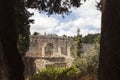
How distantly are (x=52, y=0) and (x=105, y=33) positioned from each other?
6135 mm

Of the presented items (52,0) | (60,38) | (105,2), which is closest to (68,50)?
(60,38)

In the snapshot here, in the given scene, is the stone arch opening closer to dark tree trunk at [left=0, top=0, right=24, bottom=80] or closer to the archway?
the archway

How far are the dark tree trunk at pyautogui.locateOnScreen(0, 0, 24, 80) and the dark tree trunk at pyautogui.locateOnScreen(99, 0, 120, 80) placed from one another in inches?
77.9

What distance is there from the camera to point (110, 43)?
9.23 metres

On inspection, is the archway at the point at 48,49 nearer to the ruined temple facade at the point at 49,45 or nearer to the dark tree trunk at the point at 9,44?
the ruined temple facade at the point at 49,45

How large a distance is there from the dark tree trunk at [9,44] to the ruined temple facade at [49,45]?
59.2m

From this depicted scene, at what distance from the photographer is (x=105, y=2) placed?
966 cm

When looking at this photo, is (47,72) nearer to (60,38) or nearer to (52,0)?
(52,0)

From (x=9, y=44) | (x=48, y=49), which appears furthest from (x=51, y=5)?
(x=48, y=49)

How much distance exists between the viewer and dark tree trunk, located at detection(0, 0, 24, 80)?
9312 millimetres

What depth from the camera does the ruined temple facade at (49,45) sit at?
2783 inches

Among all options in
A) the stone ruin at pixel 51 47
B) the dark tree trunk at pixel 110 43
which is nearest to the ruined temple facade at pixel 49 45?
the stone ruin at pixel 51 47

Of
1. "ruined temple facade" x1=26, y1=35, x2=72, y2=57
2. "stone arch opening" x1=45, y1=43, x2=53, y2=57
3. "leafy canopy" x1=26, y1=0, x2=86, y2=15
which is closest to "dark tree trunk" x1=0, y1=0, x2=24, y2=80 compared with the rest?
"leafy canopy" x1=26, y1=0, x2=86, y2=15

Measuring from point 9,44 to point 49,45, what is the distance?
212 ft
